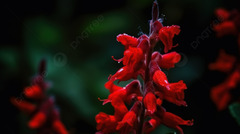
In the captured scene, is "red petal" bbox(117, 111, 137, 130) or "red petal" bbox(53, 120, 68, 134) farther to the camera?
"red petal" bbox(53, 120, 68, 134)

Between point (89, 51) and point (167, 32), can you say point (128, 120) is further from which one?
point (89, 51)

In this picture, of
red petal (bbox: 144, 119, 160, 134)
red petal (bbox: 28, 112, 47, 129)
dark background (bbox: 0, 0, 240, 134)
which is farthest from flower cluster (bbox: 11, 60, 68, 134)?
red petal (bbox: 144, 119, 160, 134)

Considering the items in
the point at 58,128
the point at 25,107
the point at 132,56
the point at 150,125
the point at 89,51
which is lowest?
the point at 150,125

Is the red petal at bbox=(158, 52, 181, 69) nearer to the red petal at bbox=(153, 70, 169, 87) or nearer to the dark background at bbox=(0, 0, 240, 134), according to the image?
the red petal at bbox=(153, 70, 169, 87)

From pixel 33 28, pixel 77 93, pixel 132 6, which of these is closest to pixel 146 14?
pixel 132 6

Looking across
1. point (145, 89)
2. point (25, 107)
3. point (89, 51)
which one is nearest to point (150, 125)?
point (145, 89)

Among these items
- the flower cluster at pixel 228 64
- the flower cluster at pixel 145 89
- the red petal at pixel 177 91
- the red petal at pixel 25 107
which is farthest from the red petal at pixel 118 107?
the red petal at pixel 25 107
